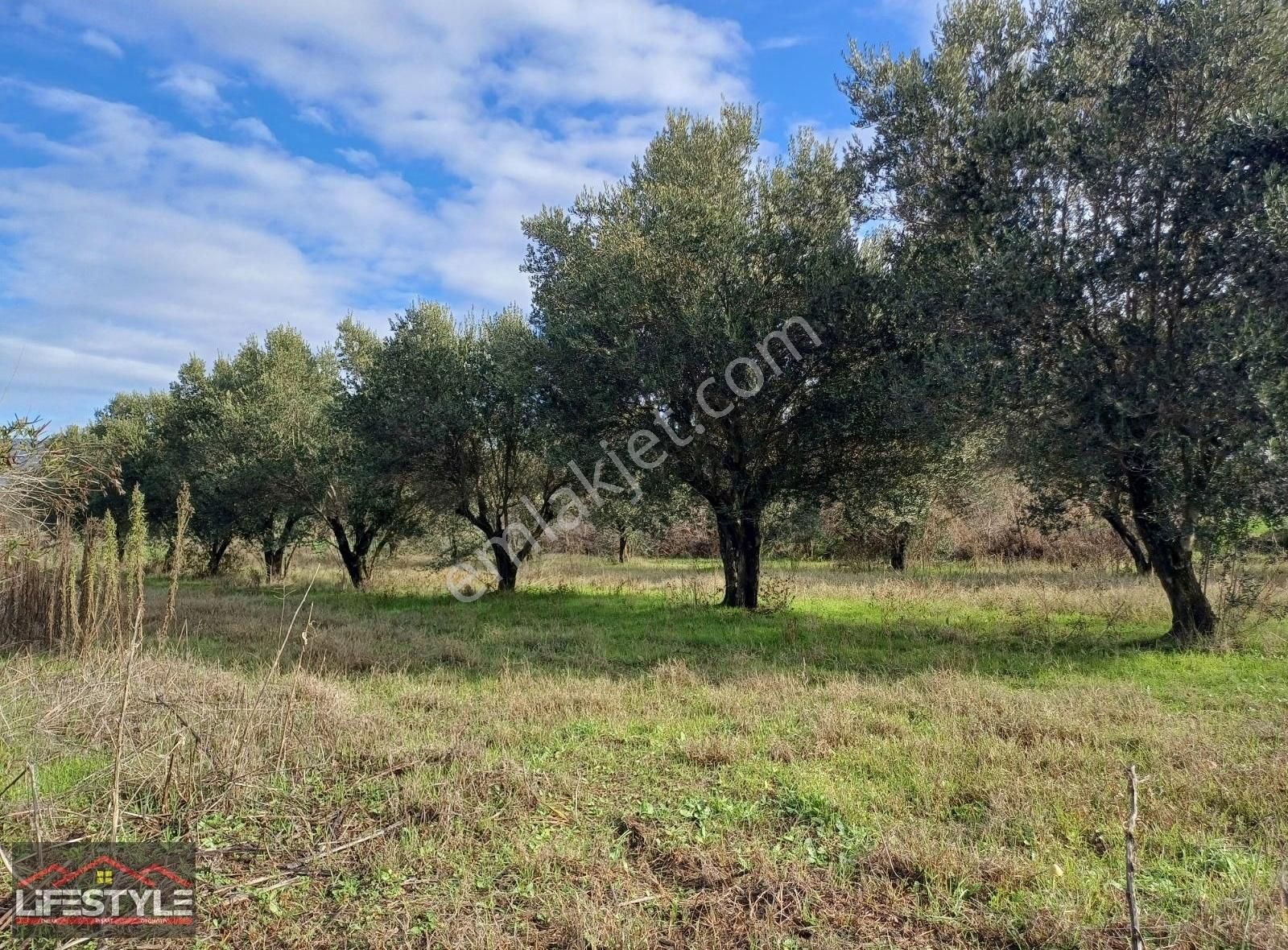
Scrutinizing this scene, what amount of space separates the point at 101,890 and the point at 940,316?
11340 millimetres

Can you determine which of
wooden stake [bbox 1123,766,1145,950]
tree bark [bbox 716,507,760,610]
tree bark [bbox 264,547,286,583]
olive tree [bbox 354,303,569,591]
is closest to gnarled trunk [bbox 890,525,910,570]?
tree bark [bbox 716,507,760,610]

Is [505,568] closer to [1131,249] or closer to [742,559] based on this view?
[742,559]

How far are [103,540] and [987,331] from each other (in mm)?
12824

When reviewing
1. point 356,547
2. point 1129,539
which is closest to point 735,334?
point 1129,539

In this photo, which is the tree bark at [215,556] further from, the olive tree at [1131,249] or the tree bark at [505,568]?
the olive tree at [1131,249]

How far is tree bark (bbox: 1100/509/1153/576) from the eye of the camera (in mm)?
11298

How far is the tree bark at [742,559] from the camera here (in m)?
15.0

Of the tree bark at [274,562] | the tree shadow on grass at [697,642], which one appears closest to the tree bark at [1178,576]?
the tree shadow on grass at [697,642]

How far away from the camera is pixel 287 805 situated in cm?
478

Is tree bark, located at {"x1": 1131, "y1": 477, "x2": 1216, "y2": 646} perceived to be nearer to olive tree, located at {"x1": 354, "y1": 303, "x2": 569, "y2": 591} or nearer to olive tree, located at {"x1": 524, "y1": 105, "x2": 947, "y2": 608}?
olive tree, located at {"x1": 524, "y1": 105, "x2": 947, "y2": 608}

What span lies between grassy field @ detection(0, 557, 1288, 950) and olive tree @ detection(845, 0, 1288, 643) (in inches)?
106

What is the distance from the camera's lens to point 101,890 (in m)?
3.69

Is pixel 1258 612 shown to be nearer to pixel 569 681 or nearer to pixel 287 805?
pixel 569 681

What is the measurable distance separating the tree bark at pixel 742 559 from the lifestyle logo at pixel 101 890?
11.6 meters
